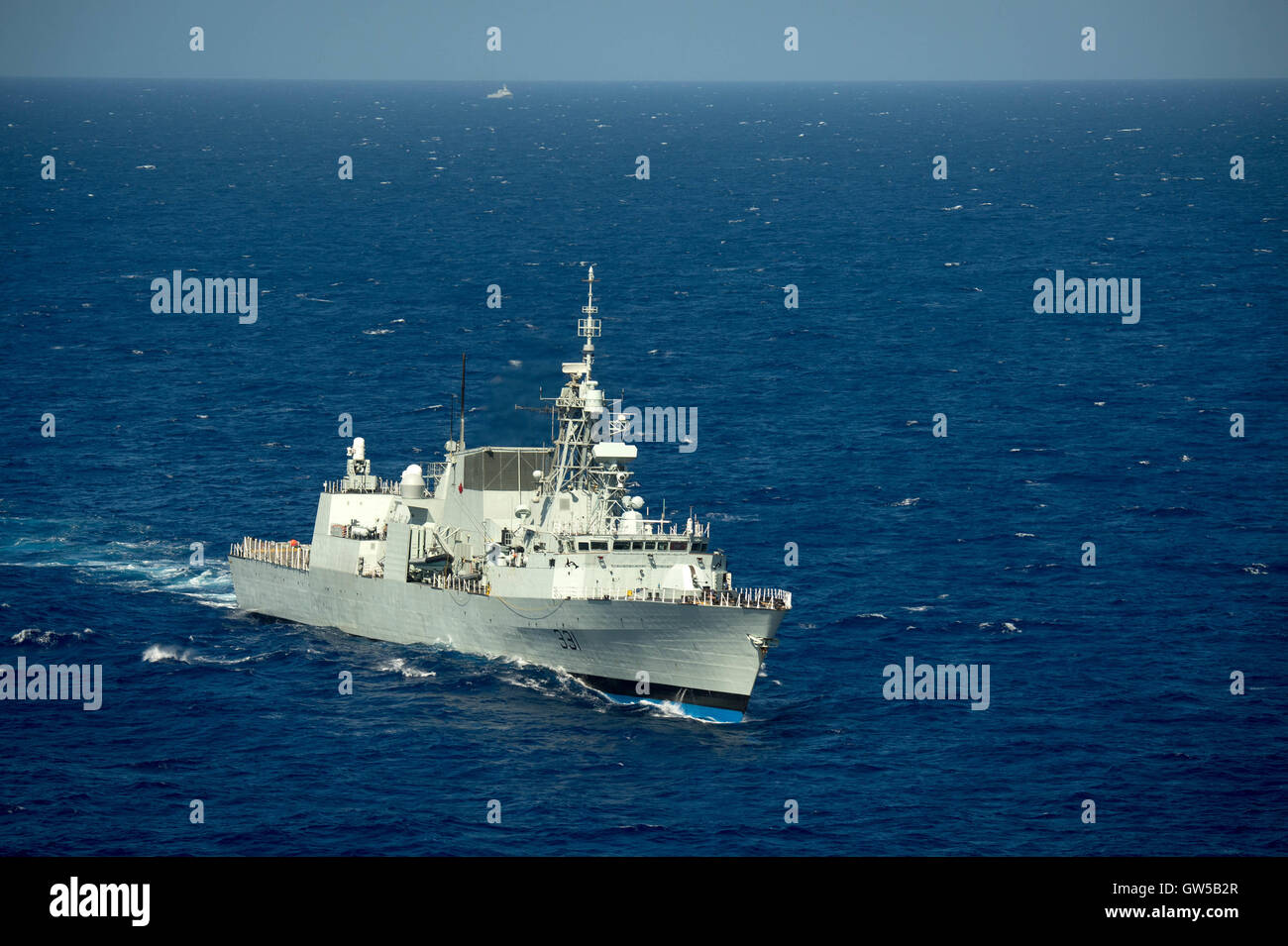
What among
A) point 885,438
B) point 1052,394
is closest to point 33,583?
point 885,438

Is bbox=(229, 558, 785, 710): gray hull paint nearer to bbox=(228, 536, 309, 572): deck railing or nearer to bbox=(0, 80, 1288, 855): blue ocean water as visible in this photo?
bbox=(228, 536, 309, 572): deck railing

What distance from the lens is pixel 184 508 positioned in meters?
103

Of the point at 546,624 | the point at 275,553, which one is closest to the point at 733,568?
the point at 546,624

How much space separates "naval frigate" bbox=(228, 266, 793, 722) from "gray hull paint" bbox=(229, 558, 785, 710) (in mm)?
73

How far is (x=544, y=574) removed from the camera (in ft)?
259

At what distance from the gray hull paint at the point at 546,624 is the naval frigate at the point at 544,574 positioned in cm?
7

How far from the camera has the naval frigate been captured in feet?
245

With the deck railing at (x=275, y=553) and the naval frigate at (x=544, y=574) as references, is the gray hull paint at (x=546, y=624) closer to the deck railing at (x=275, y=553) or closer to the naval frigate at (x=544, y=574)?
the naval frigate at (x=544, y=574)

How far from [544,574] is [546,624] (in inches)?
88.2

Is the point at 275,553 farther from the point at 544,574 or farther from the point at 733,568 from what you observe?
the point at 733,568

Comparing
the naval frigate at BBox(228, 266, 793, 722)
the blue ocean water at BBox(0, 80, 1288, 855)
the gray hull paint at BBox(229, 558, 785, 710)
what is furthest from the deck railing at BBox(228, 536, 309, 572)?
the blue ocean water at BBox(0, 80, 1288, 855)

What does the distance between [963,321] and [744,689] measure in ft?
295

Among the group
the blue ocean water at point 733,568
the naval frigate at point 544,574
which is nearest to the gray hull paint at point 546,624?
the naval frigate at point 544,574

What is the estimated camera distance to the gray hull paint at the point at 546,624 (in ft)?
242
